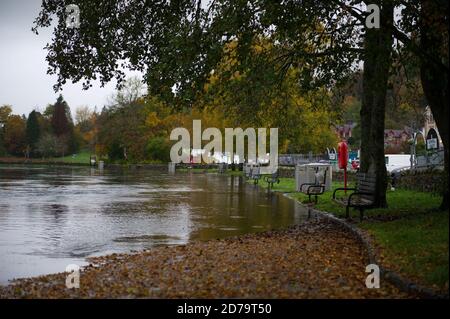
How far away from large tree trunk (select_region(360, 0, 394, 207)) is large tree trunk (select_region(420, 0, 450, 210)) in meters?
0.75

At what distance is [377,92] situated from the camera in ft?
47.1

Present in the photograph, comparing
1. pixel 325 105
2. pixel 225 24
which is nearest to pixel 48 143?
pixel 325 105

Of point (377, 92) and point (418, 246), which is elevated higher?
point (377, 92)

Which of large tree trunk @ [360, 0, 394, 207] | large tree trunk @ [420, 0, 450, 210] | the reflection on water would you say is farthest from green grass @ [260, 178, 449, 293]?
the reflection on water

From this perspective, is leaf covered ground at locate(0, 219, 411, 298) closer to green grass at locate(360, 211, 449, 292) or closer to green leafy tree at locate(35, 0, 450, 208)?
green grass at locate(360, 211, 449, 292)

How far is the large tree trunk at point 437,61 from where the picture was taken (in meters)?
9.46

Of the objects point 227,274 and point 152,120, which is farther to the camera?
point 152,120

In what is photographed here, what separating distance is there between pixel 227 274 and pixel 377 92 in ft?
27.0

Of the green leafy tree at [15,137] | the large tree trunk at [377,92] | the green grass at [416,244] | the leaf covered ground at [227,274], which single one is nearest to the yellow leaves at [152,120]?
the green leafy tree at [15,137]

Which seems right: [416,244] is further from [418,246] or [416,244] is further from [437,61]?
[437,61]

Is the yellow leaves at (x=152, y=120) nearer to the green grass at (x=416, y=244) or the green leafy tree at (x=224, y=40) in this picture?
the green leafy tree at (x=224, y=40)

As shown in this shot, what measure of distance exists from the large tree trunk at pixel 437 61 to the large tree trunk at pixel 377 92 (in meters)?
0.75

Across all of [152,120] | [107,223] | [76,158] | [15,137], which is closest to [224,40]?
[107,223]

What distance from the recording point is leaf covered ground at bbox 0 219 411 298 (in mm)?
6793
